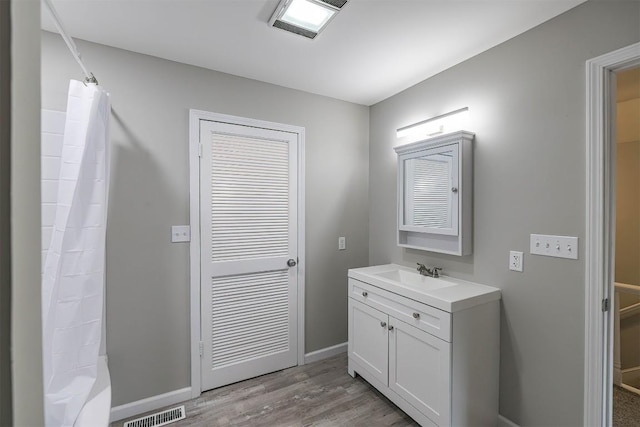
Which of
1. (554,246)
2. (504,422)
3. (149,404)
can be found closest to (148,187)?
(149,404)

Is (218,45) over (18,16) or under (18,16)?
over

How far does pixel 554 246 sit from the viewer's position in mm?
1660

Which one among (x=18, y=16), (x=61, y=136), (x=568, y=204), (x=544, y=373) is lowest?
(x=544, y=373)

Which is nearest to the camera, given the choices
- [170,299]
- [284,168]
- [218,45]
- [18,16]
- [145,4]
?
[18,16]

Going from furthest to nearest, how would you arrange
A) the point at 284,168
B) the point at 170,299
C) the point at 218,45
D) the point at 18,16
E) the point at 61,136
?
the point at 284,168 < the point at 170,299 < the point at 218,45 < the point at 61,136 < the point at 18,16

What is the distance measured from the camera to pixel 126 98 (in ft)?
6.60

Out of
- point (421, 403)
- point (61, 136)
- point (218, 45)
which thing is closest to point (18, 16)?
point (61, 136)

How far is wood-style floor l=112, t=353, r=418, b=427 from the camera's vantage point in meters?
1.98

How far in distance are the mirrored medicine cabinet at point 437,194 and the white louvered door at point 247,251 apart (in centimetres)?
98

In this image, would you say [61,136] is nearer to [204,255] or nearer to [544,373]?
[204,255]

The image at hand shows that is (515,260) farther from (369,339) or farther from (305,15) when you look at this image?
(305,15)

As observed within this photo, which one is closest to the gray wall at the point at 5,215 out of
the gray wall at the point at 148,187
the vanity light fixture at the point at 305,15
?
the vanity light fixture at the point at 305,15

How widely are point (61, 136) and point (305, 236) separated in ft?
5.92

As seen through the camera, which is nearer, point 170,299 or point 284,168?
point 170,299
